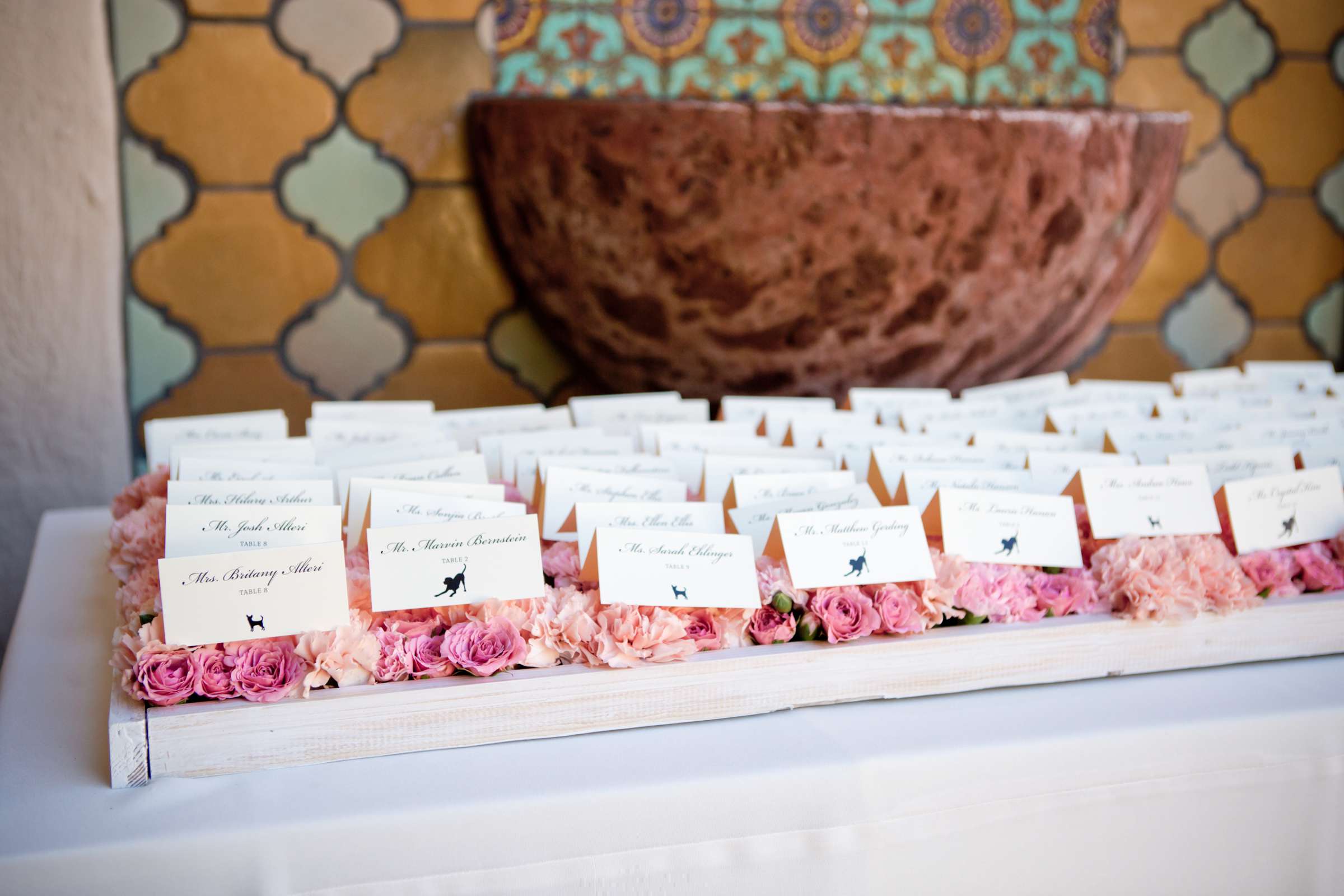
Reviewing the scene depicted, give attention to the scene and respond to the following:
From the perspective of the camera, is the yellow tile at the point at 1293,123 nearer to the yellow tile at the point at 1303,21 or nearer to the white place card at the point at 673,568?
the yellow tile at the point at 1303,21

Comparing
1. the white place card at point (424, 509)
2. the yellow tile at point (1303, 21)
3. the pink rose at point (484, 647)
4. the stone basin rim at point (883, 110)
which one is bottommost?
the pink rose at point (484, 647)

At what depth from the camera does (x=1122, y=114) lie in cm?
149

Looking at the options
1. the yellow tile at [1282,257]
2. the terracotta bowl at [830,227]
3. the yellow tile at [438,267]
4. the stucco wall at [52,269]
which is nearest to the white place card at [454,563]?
the terracotta bowl at [830,227]

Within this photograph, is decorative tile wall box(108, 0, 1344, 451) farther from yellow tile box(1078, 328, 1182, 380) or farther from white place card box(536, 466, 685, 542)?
white place card box(536, 466, 685, 542)

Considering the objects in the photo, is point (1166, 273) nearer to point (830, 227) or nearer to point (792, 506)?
point (830, 227)

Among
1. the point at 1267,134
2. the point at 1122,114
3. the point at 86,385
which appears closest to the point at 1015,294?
the point at 1122,114

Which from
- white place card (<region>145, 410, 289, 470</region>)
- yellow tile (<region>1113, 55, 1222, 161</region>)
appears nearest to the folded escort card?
white place card (<region>145, 410, 289, 470</region>)

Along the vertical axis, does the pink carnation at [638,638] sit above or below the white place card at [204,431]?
below

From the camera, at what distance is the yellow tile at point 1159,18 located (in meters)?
2.07

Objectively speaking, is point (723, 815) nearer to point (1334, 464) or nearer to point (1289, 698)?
point (1289, 698)

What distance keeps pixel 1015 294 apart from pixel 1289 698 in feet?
2.90

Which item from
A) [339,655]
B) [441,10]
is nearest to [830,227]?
[441,10]

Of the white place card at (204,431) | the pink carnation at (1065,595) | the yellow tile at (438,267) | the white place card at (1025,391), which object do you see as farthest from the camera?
the yellow tile at (438,267)

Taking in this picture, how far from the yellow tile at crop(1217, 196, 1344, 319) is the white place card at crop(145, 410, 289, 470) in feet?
6.40
